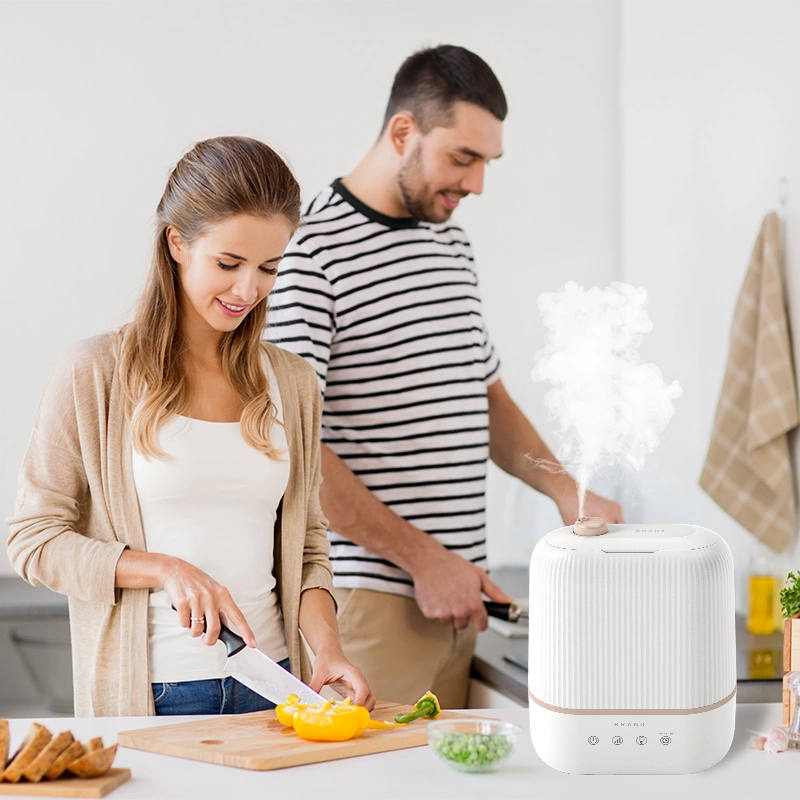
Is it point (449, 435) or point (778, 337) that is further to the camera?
point (778, 337)

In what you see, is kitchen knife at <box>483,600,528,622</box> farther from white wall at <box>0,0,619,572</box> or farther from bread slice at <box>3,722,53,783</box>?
bread slice at <box>3,722,53,783</box>

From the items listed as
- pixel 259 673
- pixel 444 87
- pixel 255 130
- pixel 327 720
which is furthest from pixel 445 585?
pixel 255 130

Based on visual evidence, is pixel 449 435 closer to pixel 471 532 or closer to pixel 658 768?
pixel 471 532

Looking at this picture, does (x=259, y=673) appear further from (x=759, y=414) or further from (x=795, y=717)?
(x=759, y=414)

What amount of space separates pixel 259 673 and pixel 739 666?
0.92 metres

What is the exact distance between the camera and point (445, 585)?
5.88 feet

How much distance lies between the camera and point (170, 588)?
1.23 meters

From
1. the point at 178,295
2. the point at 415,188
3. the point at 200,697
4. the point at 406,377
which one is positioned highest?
the point at 415,188

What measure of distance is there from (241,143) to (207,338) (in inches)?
10.7

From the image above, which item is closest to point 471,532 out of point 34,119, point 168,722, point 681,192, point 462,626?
point 462,626

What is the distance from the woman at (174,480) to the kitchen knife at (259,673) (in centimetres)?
7

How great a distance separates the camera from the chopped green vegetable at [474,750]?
1000mm

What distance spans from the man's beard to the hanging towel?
27.8 inches

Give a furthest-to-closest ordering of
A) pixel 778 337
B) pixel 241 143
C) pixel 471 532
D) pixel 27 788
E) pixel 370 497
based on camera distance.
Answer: pixel 778 337
pixel 471 532
pixel 370 497
pixel 241 143
pixel 27 788
